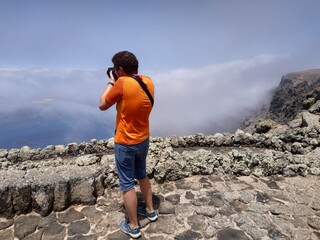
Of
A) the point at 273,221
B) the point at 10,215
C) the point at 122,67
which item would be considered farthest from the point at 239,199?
the point at 10,215

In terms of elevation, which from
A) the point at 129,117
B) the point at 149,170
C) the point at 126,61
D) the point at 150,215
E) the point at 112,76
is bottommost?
the point at 150,215

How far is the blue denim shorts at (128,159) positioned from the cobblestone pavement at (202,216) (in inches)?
43.5

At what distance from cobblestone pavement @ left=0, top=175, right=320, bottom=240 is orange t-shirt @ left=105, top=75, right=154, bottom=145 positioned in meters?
1.95

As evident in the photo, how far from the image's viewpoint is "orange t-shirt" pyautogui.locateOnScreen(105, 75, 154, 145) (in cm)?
432

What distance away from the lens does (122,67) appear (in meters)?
4.41

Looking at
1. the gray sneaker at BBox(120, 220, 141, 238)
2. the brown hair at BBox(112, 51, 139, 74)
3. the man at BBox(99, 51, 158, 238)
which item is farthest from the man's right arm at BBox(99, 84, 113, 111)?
the gray sneaker at BBox(120, 220, 141, 238)

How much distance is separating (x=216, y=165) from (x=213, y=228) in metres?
2.72

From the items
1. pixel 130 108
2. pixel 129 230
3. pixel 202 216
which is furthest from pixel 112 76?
pixel 202 216

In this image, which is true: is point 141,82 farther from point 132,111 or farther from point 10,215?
point 10,215

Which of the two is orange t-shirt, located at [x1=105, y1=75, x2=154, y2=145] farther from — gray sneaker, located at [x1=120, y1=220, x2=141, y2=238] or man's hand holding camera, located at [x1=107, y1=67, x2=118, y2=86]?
gray sneaker, located at [x1=120, y1=220, x2=141, y2=238]

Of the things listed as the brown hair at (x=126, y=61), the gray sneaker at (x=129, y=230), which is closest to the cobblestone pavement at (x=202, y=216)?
the gray sneaker at (x=129, y=230)

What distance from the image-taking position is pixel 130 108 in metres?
4.40

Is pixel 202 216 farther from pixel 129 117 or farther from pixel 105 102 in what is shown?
pixel 105 102

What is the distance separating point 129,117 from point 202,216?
2.78 metres
